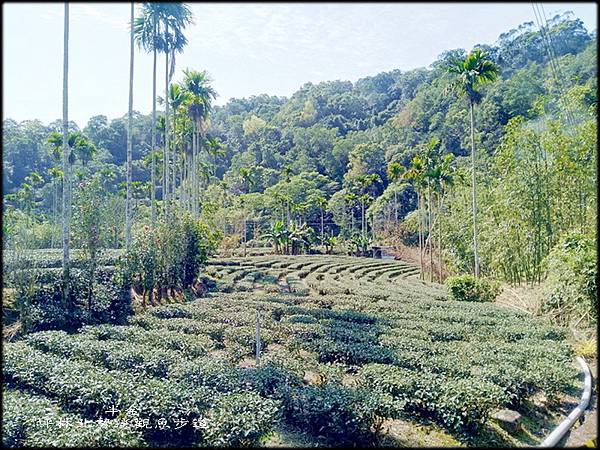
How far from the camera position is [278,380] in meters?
7.05

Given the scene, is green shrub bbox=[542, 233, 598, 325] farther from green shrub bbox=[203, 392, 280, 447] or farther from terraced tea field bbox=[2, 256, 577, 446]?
green shrub bbox=[203, 392, 280, 447]

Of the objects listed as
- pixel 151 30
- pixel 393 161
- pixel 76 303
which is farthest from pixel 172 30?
pixel 393 161

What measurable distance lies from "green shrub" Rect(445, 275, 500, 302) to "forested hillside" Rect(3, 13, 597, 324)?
73.3 inches

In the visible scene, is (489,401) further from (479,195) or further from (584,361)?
(479,195)

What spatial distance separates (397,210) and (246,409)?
51.1 meters

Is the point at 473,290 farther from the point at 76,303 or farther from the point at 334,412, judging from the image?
the point at 76,303

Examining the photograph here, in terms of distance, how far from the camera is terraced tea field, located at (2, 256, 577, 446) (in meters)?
5.73

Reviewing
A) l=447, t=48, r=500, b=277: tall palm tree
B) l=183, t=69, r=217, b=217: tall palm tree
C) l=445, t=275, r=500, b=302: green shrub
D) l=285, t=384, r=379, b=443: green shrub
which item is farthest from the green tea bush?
l=183, t=69, r=217, b=217: tall palm tree

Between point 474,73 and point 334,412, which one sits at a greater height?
point 474,73

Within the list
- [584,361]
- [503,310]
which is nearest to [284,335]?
[584,361]

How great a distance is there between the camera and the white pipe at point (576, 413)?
16.3ft

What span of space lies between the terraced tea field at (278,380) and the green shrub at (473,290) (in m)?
5.50

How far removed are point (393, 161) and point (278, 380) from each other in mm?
55992

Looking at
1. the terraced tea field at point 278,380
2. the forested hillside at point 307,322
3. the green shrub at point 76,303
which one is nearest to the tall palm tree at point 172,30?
the forested hillside at point 307,322
